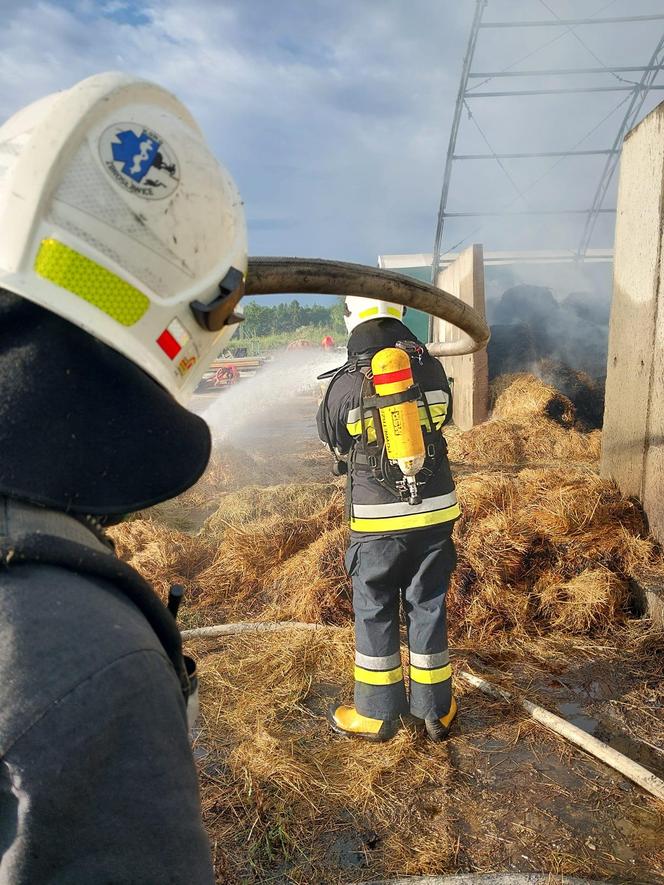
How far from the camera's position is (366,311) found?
3752mm

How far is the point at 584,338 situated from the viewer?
38.3ft

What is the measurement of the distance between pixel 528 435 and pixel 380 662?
219 inches

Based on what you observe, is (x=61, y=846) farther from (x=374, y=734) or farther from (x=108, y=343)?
(x=374, y=734)

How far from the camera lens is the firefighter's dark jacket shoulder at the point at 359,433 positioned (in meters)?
3.44

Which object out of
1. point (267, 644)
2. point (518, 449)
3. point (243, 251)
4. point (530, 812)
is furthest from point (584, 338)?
point (243, 251)

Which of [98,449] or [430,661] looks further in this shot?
[430,661]

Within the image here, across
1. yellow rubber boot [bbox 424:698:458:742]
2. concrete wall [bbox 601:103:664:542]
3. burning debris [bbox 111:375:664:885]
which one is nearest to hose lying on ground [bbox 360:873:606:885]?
burning debris [bbox 111:375:664:885]

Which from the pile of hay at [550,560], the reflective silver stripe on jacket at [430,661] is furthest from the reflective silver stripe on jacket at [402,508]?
the pile of hay at [550,560]

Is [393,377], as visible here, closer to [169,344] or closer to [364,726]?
[364,726]

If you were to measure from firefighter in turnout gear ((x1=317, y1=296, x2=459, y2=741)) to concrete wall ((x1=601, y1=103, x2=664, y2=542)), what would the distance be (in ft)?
6.54

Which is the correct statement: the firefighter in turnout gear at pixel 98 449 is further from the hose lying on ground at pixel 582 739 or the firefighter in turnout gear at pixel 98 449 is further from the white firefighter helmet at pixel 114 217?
the hose lying on ground at pixel 582 739

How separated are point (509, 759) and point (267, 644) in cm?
191

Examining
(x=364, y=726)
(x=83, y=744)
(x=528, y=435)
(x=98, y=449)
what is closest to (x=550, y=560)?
(x=364, y=726)

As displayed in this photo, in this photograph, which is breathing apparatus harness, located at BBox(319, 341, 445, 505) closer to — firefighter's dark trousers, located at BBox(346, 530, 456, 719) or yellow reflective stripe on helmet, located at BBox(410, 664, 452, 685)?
firefighter's dark trousers, located at BBox(346, 530, 456, 719)
